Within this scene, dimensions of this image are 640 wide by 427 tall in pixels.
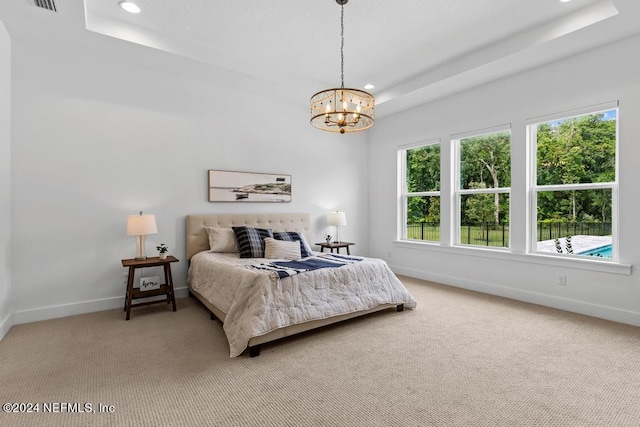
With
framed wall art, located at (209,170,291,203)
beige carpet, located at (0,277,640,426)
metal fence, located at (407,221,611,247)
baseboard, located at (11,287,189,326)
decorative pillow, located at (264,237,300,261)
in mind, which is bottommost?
beige carpet, located at (0,277,640,426)

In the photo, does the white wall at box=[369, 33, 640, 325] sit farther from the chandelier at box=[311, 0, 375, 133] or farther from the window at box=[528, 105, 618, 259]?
the chandelier at box=[311, 0, 375, 133]

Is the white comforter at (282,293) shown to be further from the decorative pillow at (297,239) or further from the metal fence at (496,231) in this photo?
the metal fence at (496,231)

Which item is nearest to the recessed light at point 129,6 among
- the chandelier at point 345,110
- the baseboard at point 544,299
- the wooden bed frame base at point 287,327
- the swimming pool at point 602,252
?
the chandelier at point 345,110

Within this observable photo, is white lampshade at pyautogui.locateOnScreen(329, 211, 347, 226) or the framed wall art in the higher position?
the framed wall art

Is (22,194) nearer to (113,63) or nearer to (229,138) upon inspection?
(113,63)

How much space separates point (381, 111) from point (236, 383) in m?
4.71

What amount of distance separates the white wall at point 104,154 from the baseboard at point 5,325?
10 centimetres

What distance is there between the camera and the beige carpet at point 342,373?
1.83m

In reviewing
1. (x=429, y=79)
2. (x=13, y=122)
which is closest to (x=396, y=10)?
(x=429, y=79)

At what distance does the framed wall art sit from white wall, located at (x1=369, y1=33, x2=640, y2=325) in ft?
6.46

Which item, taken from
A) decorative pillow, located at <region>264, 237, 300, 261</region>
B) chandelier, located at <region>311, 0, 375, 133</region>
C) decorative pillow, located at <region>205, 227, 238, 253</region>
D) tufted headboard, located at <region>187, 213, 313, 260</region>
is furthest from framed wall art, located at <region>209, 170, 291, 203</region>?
chandelier, located at <region>311, 0, 375, 133</region>

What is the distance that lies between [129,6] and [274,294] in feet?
9.89

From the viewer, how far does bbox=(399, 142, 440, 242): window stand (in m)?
5.25

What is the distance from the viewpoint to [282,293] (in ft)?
9.18
